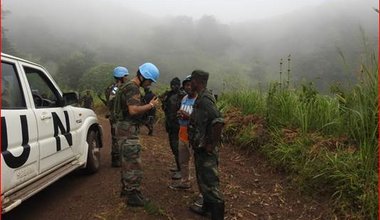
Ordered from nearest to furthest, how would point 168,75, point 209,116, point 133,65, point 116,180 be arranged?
1. point 209,116
2. point 116,180
3. point 168,75
4. point 133,65

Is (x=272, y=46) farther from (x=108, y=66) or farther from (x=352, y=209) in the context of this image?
(x=352, y=209)

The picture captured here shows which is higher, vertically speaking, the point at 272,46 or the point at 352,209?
the point at 272,46

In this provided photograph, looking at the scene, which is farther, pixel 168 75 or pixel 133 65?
pixel 133 65

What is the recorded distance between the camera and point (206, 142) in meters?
4.04

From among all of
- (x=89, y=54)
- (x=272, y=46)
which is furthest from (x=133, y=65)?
(x=272, y=46)

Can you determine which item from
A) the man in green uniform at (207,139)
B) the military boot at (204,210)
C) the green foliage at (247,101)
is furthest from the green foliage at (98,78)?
the man in green uniform at (207,139)

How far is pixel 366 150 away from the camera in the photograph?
4469 millimetres

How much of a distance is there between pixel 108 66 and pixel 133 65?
2172 centimetres

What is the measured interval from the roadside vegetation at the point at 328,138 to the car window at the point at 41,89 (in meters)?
3.13

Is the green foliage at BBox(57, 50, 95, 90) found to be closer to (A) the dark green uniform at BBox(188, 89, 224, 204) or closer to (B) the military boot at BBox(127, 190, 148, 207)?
(B) the military boot at BBox(127, 190, 148, 207)

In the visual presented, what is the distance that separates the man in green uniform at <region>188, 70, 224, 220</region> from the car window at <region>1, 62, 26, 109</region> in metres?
1.69

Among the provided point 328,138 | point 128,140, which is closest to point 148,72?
point 128,140

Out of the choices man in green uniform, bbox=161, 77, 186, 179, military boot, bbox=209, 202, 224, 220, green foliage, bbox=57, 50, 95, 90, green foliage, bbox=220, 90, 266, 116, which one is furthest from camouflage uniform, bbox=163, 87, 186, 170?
green foliage, bbox=57, 50, 95, 90

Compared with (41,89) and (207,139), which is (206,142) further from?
(41,89)
